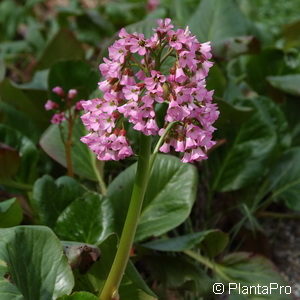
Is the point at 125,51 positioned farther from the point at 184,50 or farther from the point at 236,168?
the point at 236,168

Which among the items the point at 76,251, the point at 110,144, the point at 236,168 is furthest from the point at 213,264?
the point at 110,144

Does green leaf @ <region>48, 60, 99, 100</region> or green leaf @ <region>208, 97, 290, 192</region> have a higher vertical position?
green leaf @ <region>48, 60, 99, 100</region>

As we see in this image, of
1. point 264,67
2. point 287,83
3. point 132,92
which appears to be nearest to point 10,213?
point 132,92

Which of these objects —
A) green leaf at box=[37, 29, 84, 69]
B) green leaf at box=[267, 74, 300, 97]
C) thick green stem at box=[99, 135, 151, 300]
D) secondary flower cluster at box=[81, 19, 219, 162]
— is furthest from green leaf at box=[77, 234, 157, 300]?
green leaf at box=[37, 29, 84, 69]

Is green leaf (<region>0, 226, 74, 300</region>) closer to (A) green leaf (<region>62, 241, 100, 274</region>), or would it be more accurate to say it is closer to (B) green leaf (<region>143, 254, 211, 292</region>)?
(A) green leaf (<region>62, 241, 100, 274</region>)

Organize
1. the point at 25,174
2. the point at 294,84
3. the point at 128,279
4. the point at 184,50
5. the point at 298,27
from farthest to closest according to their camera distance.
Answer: the point at 298,27
the point at 294,84
the point at 25,174
the point at 128,279
the point at 184,50
